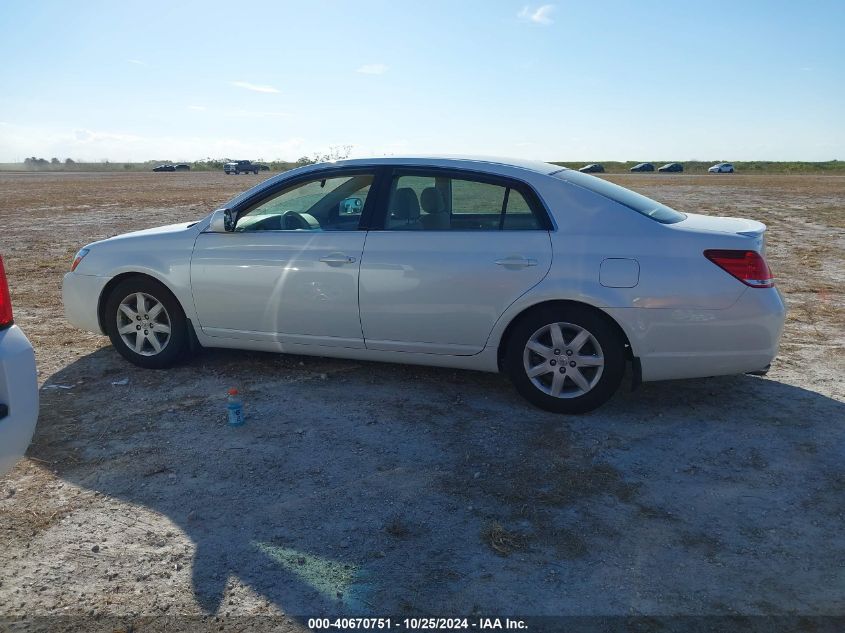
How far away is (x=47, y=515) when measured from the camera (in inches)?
140

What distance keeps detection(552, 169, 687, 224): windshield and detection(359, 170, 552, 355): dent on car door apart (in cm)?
38

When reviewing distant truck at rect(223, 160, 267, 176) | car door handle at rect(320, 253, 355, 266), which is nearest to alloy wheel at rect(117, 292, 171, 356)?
car door handle at rect(320, 253, 355, 266)

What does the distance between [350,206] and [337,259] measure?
44 cm

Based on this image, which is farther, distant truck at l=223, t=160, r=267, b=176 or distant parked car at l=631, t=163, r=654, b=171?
distant parked car at l=631, t=163, r=654, b=171

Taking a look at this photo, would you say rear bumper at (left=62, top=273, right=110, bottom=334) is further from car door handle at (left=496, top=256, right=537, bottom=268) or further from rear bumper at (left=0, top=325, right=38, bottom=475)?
car door handle at (left=496, top=256, right=537, bottom=268)

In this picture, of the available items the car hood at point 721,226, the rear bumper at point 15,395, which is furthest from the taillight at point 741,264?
the rear bumper at point 15,395

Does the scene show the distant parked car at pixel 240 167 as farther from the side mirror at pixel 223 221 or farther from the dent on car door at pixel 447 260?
the dent on car door at pixel 447 260

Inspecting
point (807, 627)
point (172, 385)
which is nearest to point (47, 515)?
point (172, 385)

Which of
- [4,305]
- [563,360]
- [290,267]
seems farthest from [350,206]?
[4,305]

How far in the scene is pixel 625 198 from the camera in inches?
193

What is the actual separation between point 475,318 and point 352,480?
145 cm

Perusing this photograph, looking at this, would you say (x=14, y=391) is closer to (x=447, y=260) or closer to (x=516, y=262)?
(x=447, y=260)

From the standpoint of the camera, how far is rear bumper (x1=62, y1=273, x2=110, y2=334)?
18.7 feet

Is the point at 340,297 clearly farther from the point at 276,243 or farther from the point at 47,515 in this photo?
the point at 47,515
